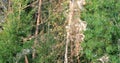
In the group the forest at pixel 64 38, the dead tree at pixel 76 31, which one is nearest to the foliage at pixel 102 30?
the forest at pixel 64 38

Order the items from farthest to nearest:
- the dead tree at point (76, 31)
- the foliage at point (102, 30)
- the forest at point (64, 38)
Result: the dead tree at point (76, 31), the forest at point (64, 38), the foliage at point (102, 30)

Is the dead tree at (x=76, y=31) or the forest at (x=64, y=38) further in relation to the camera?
the dead tree at (x=76, y=31)

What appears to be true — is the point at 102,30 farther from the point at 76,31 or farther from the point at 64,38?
the point at 76,31

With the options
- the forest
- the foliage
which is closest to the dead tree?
the forest

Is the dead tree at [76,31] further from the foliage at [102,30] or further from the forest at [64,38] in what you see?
the foliage at [102,30]

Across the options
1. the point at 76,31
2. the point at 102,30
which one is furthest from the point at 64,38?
the point at 102,30

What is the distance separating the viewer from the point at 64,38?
20.2 meters

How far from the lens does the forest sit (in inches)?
687

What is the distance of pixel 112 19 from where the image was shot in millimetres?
17344

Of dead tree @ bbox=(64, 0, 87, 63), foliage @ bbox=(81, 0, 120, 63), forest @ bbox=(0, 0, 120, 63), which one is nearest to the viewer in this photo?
foliage @ bbox=(81, 0, 120, 63)

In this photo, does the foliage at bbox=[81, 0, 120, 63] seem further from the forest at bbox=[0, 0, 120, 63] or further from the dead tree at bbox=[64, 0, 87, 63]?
the dead tree at bbox=[64, 0, 87, 63]

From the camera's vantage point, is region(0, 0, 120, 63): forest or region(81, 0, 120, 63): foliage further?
region(0, 0, 120, 63): forest

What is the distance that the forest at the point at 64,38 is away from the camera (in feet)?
57.3

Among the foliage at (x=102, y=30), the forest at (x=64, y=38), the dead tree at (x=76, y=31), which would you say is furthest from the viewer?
the dead tree at (x=76, y=31)
